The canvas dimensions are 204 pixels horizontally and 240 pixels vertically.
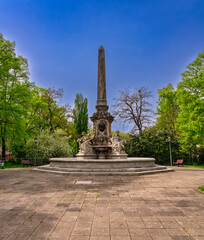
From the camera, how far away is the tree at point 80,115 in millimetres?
35625

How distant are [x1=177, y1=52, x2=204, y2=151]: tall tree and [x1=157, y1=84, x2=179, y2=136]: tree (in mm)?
8865

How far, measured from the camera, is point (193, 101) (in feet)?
60.3

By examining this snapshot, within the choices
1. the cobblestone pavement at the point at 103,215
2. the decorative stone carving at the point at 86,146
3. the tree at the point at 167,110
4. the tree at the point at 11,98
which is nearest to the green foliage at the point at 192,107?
the tree at the point at 167,110

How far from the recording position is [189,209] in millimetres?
4684

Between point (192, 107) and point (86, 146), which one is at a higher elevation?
point (192, 107)

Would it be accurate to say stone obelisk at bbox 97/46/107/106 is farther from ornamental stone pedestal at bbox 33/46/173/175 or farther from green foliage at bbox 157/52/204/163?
green foliage at bbox 157/52/204/163

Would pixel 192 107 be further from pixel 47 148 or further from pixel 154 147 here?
pixel 47 148

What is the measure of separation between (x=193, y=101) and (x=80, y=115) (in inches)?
927

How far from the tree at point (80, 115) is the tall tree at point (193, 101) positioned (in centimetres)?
2091

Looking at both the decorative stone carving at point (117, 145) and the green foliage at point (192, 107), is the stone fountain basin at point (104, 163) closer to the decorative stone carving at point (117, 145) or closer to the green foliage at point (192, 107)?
the decorative stone carving at point (117, 145)

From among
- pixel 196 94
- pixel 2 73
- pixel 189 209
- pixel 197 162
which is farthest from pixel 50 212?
pixel 197 162

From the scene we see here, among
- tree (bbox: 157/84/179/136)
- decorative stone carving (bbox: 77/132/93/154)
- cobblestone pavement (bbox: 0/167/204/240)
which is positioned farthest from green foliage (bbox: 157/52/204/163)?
cobblestone pavement (bbox: 0/167/204/240)

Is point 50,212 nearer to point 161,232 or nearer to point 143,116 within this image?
point 161,232

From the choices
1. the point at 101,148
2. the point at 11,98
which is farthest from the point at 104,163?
the point at 11,98
